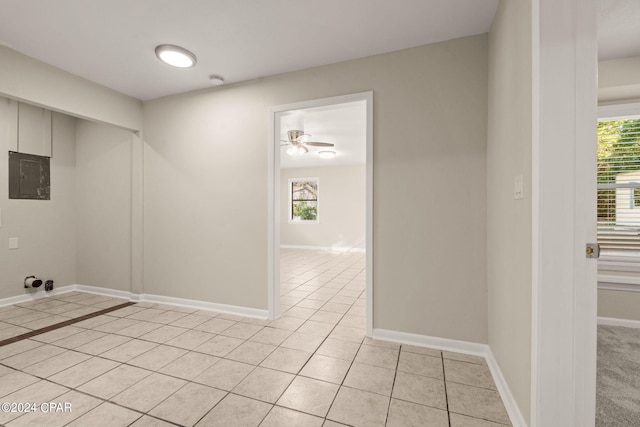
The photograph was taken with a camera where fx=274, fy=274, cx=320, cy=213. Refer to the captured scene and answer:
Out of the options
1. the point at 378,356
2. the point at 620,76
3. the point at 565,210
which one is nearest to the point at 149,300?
the point at 378,356

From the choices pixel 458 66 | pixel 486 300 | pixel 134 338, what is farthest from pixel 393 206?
pixel 134 338

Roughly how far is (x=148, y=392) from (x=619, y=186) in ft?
15.0

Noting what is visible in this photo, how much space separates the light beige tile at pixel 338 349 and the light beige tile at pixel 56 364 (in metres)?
1.85

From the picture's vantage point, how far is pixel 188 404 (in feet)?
5.31

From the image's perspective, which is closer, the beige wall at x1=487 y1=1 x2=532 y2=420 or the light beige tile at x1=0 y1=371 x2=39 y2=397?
the beige wall at x1=487 y1=1 x2=532 y2=420

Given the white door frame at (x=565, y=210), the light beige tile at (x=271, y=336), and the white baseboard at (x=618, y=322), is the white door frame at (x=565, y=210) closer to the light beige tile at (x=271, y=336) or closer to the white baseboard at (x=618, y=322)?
the light beige tile at (x=271, y=336)

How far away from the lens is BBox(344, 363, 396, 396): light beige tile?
5.80 ft

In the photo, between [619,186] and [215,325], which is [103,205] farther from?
[619,186]

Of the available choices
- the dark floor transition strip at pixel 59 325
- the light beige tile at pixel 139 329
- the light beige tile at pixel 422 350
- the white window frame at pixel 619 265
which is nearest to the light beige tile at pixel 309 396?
the light beige tile at pixel 422 350

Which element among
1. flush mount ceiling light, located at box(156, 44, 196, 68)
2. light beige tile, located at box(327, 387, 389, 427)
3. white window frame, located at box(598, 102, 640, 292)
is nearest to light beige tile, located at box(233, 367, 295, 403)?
light beige tile, located at box(327, 387, 389, 427)

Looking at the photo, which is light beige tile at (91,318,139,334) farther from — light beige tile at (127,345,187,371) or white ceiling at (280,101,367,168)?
white ceiling at (280,101,367,168)

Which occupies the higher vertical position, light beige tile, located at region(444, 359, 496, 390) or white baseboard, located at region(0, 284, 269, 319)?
white baseboard, located at region(0, 284, 269, 319)

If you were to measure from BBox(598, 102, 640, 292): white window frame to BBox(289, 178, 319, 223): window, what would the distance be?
663 centimetres

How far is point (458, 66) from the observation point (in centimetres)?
223
